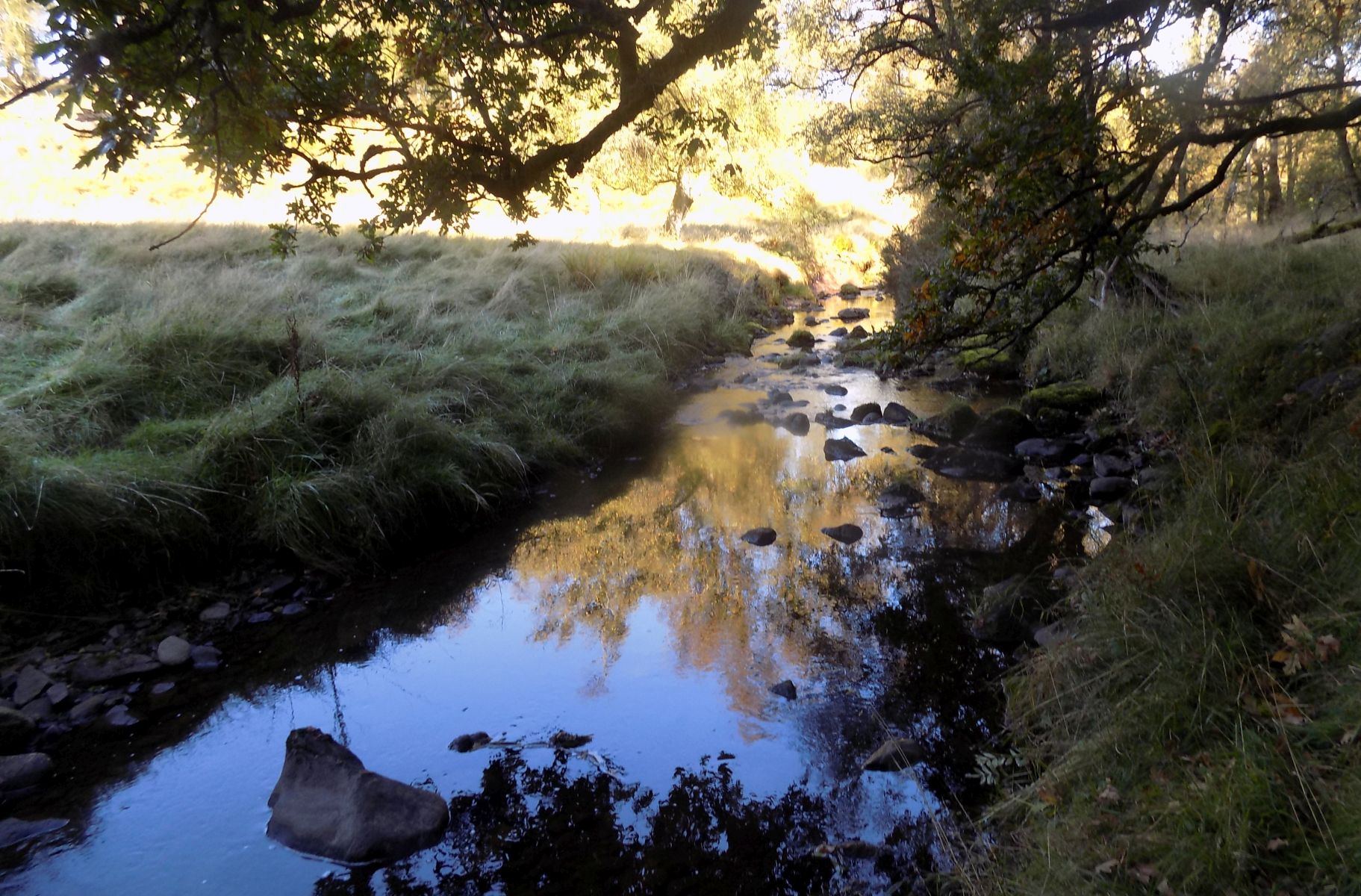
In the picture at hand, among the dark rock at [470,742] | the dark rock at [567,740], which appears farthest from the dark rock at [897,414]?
the dark rock at [470,742]

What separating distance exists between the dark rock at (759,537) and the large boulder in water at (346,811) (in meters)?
3.47

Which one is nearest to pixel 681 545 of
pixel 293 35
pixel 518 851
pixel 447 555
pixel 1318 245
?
pixel 447 555

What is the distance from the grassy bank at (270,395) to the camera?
553cm

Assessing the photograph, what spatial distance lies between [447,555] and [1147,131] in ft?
18.5

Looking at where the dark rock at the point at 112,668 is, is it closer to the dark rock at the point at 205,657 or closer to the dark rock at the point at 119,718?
the dark rock at the point at 205,657

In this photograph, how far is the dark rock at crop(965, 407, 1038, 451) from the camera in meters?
8.92

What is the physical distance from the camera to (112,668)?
471 centimetres

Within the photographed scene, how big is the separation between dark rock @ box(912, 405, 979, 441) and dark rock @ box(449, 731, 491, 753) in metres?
6.61

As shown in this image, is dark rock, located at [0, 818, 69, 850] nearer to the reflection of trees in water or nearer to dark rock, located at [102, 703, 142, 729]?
dark rock, located at [102, 703, 142, 729]

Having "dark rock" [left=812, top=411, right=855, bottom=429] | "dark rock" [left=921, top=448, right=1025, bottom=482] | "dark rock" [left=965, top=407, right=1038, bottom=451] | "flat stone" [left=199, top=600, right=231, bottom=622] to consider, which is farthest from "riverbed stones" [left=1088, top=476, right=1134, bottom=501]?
"flat stone" [left=199, top=600, right=231, bottom=622]

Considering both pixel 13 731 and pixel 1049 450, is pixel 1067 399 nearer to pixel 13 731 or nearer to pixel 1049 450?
pixel 1049 450

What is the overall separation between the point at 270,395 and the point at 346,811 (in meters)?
4.27

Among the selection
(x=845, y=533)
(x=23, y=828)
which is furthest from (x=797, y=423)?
(x=23, y=828)

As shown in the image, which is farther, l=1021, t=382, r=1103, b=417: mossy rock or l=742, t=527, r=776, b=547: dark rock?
l=1021, t=382, r=1103, b=417: mossy rock
